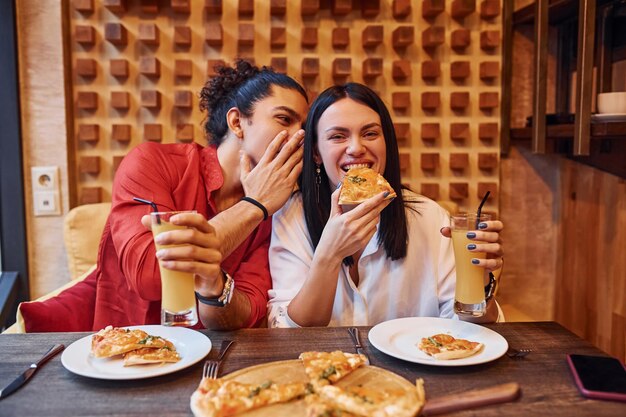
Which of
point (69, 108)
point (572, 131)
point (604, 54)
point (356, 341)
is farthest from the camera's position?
point (69, 108)

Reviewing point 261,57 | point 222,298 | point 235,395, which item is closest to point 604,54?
point 261,57

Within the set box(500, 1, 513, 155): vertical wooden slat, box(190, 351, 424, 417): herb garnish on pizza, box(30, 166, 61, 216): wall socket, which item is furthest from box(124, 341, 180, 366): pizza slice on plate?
box(500, 1, 513, 155): vertical wooden slat

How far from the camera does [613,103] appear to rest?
7.79ft

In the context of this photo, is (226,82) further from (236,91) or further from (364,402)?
(364,402)

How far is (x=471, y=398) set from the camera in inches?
43.8

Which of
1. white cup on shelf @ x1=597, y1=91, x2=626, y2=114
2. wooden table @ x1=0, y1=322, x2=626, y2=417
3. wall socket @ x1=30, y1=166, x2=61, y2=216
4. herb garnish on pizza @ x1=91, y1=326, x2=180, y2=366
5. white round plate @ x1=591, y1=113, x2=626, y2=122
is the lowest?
wooden table @ x1=0, y1=322, x2=626, y2=417

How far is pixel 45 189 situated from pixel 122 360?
1941 mm

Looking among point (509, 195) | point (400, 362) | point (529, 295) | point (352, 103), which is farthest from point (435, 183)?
point (400, 362)

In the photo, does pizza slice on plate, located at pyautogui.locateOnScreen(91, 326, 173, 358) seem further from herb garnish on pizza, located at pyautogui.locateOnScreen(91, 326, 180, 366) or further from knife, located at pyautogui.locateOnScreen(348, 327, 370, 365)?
knife, located at pyautogui.locateOnScreen(348, 327, 370, 365)

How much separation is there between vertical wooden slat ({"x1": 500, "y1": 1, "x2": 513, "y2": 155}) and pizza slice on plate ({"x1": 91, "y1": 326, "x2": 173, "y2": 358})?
2419 millimetres

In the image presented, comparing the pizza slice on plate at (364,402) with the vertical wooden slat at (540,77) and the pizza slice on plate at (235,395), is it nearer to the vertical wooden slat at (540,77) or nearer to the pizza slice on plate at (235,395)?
the pizza slice on plate at (235,395)

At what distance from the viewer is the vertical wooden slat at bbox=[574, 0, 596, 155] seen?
2.42m

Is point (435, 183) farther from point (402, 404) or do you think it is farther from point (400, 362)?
point (402, 404)

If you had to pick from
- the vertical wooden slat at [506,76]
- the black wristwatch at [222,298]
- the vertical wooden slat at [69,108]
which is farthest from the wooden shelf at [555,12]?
the vertical wooden slat at [69,108]
